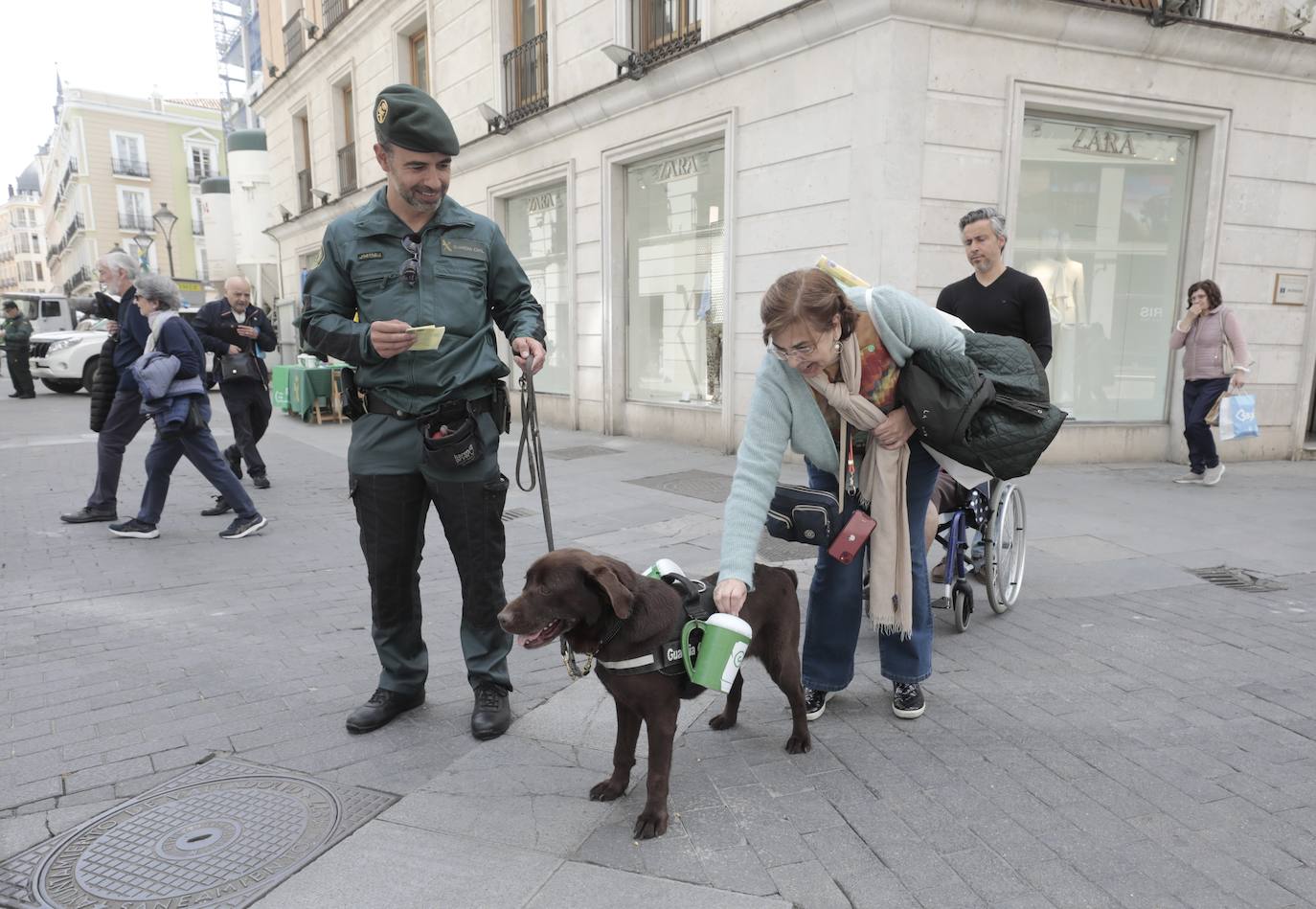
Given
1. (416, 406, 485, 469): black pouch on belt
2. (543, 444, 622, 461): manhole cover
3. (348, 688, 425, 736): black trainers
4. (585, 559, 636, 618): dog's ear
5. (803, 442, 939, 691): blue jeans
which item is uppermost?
(416, 406, 485, 469): black pouch on belt

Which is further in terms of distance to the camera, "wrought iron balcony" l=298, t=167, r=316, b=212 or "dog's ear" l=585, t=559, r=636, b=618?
"wrought iron balcony" l=298, t=167, r=316, b=212

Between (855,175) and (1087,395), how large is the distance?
391 centimetres

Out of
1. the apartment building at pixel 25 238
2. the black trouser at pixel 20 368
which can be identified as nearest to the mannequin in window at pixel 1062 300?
the black trouser at pixel 20 368

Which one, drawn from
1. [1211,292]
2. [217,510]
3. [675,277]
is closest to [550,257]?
[675,277]

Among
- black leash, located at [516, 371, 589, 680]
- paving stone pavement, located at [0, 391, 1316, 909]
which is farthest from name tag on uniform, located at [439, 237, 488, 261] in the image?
paving stone pavement, located at [0, 391, 1316, 909]

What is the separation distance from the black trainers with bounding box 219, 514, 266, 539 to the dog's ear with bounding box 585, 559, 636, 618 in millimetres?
4832

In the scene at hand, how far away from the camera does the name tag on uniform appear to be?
297 centimetres

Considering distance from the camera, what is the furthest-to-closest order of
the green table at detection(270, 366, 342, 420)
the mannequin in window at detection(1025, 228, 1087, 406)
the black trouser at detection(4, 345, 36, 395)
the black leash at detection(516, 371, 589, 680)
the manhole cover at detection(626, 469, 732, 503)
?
1. the black trouser at detection(4, 345, 36, 395)
2. the green table at detection(270, 366, 342, 420)
3. the mannequin in window at detection(1025, 228, 1087, 406)
4. the manhole cover at detection(626, 469, 732, 503)
5. the black leash at detection(516, 371, 589, 680)

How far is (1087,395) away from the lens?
9.39m

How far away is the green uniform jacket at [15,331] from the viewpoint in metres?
17.2

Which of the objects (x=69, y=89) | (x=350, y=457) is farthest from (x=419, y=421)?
(x=69, y=89)

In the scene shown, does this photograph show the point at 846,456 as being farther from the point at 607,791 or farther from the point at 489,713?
the point at 489,713

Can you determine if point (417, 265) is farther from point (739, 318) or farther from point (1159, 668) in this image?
point (739, 318)

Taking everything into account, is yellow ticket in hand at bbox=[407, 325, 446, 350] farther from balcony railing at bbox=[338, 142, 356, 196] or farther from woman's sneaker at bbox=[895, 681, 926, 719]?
balcony railing at bbox=[338, 142, 356, 196]
